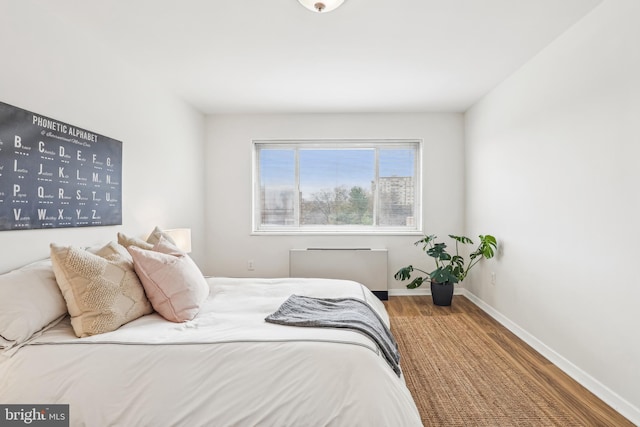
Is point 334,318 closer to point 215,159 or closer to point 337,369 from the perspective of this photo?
point 337,369

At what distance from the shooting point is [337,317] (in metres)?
1.72

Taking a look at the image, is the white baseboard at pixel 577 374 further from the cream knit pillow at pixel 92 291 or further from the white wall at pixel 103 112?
the white wall at pixel 103 112

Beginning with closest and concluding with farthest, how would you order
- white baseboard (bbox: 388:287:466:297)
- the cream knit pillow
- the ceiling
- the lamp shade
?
the cream knit pillow → the ceiling → the lamp shade → white baseboard (bbox: 388:287:466:297)

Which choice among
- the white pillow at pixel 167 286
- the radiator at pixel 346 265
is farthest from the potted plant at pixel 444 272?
the white pillow at pixel 167 286

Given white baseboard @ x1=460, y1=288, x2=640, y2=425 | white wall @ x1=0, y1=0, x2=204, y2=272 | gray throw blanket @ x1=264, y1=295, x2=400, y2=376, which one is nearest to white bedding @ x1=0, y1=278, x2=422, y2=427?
gray throw blanket @ x1=264, y1=295, x2=400, y2=376

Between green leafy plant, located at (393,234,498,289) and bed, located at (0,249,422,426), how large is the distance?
2396mm

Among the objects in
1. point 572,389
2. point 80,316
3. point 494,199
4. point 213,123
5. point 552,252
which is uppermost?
point 213,123

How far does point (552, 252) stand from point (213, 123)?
4.03 m

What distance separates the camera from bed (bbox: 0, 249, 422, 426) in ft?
3.92

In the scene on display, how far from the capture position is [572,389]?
2.05 meters

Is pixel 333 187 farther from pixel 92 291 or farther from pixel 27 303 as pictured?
pixel 27 303

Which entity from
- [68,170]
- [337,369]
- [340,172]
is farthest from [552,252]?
[68,170]

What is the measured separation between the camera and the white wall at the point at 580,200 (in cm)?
180

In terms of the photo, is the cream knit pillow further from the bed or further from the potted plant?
the potted plant
